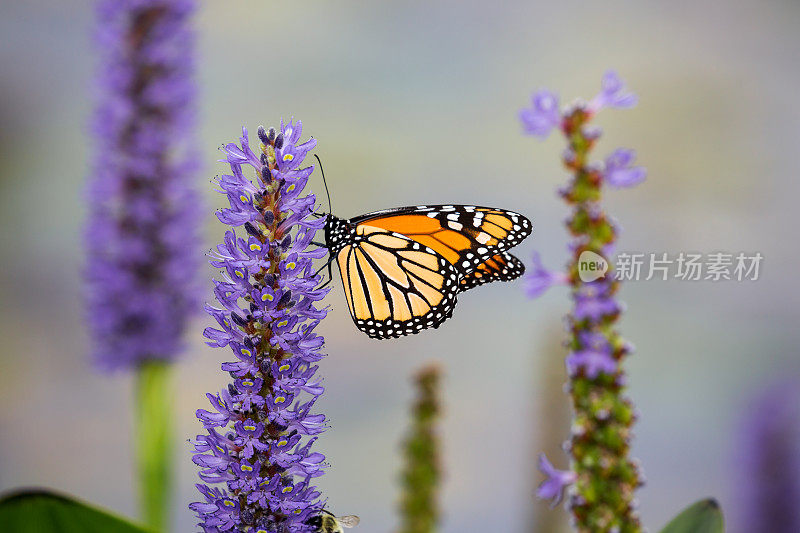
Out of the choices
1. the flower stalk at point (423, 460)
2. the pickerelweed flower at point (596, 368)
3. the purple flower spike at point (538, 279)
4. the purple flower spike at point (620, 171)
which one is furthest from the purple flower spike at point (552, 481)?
the flower stalk at point (423, 460)

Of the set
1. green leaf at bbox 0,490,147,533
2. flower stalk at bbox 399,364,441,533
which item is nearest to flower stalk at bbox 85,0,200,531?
flower stalk at bbox 399,364,441,533

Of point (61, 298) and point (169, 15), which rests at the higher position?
point (169, 15)

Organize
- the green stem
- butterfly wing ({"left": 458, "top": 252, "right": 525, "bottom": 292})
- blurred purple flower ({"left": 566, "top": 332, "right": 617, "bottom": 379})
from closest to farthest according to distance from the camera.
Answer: blurred purple flower ({"left": 566, "top": 332, "right": 617, "bottom": 379}) < butterfly wing ({"left": 458, "top": 252, "right": 525, "bottom": 292}) < the green stem

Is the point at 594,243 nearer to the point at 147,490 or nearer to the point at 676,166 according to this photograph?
the point at 147,490

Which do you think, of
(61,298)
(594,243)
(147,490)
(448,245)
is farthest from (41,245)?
(594,243)

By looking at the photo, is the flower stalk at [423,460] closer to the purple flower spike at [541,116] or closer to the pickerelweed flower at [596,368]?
the pickerelweed flower at [596,368]

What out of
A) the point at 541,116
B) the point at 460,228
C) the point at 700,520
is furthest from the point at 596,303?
the point at 460,228

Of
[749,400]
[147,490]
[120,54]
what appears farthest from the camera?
[749,400]

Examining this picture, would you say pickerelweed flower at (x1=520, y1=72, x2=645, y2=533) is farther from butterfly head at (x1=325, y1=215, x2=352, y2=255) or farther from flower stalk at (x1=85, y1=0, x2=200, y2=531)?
flower stalk at (x1=85, y1=0, x2=200, y2=531)
